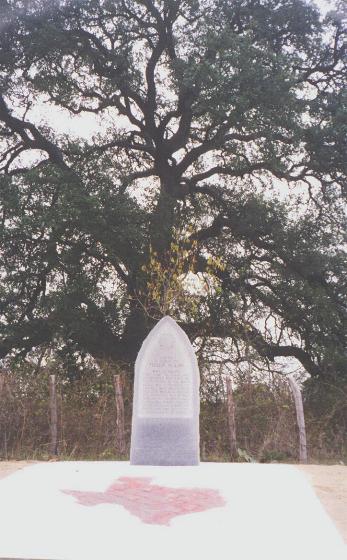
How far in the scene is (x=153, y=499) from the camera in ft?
20.5

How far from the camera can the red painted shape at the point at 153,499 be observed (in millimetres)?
5738

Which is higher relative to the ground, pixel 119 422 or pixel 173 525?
pixel 119 422

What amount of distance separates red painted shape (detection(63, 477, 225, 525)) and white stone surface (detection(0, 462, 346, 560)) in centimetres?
10

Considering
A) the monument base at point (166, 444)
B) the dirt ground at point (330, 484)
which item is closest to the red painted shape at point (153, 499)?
the dirt ground at point (330, 484)

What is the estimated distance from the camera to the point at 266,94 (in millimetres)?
13469

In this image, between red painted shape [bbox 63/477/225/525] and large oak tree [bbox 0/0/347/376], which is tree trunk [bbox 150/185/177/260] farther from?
red painted shape [bbox 63/477/225/525]

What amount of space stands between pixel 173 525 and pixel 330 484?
2629 millimetres

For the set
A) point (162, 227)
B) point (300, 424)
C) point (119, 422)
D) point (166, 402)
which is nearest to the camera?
point (166, 402)

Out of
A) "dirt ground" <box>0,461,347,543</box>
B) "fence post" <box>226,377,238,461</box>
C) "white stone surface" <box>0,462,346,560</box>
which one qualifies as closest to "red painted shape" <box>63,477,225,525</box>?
"white stone surface" <box>0,462,346,560</box>

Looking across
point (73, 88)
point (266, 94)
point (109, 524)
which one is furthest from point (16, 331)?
point (109, 524)

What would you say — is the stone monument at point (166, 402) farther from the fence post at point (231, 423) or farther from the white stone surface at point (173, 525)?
the fence post at point (231, 423)

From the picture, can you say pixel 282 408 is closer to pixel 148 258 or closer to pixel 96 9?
pixel 148 258

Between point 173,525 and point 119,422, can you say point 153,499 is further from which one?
point 119,422

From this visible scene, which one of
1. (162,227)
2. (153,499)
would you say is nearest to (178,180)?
(162,227)
